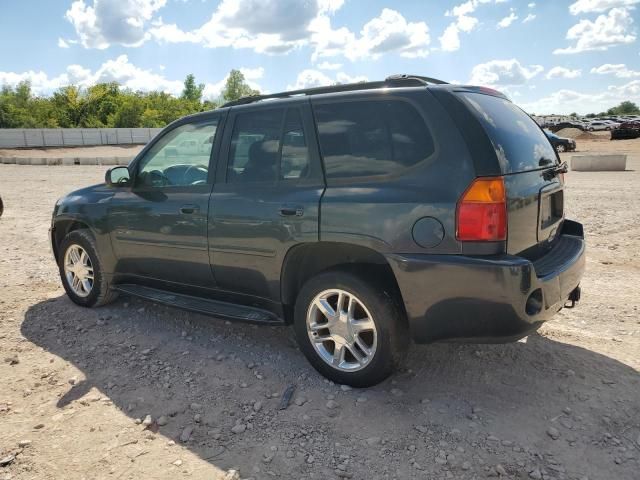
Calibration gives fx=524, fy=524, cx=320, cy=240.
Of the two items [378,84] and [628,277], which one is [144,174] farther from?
[628,277]

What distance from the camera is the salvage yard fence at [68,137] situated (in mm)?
44500

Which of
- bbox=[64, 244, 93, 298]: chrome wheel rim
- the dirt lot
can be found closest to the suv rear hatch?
the dirt lot

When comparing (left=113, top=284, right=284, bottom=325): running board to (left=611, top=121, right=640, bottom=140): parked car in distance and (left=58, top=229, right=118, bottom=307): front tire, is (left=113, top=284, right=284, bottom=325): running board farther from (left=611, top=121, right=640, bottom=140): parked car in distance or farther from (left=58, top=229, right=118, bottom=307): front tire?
(left=611, top=121, right=640, bottom=140): parked car in distance

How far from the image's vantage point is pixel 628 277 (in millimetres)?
5504

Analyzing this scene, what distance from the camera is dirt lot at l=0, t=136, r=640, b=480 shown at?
271 cm

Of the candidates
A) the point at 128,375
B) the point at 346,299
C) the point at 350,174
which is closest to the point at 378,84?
the point at 350,174

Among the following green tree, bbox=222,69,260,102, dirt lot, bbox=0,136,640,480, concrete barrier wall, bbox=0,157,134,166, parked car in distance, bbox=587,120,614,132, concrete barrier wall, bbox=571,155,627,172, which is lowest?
dirt lot, bbox=0,136,640,480

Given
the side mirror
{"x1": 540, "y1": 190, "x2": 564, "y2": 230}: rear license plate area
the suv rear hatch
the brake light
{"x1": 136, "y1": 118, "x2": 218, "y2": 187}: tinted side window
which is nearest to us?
the brake light

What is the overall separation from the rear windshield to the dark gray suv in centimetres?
2

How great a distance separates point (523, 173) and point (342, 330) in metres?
1.46

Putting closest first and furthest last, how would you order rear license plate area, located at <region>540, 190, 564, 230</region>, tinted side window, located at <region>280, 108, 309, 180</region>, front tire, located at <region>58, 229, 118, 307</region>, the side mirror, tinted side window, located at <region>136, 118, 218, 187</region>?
1. rear license plate area, located at <region>540, 190, 564, 230</region>
2. tinted side window, located at <region>280, 108, 309, 180</region>
3. tinted side window, located at <region>136, 118, 218, 187</region>
4. the side mirror
5. front tire, located at <region>58, 229, 118, 307</region>

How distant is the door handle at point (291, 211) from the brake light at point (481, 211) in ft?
3.34

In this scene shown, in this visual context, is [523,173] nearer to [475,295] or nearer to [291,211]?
[475,295]

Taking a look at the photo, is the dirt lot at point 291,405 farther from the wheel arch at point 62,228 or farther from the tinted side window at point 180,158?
the tinted side window at point 180,158
